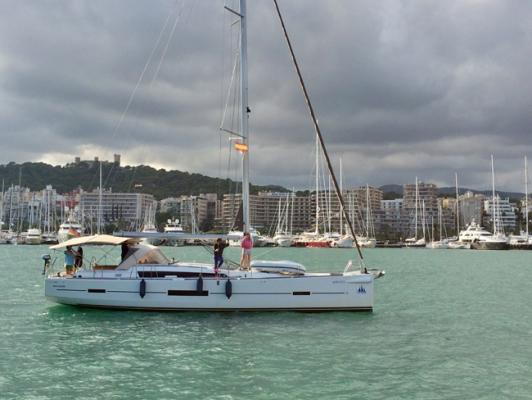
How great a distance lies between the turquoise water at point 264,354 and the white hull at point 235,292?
40cm

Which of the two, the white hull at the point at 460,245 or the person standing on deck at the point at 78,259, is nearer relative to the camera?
the person standing on deck at the point at 78,259

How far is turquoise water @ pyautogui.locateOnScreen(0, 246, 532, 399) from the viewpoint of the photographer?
11672 mm

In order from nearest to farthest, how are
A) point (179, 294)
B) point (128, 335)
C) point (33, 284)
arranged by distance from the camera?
point (128, 335) → point (179, 294) → point (33, 284)

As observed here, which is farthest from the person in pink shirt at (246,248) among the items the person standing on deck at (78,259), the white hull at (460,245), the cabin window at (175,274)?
the white hull at (460,245)

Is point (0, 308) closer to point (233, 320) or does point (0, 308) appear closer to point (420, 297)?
point (233, 320)

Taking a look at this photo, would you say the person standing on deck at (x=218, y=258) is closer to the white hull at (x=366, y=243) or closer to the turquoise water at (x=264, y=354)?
the turquoise water at (x=264, y=354)

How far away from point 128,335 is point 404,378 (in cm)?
887

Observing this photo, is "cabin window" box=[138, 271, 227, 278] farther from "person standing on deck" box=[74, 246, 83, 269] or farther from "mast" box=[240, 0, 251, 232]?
"person standing on deck" box=[74, 246, 83, 269]

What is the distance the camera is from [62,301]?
68.7 feet

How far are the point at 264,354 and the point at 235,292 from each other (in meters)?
5.40

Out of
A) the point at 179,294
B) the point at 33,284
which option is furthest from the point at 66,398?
the point at 33,284

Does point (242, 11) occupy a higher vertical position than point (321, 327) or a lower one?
higher

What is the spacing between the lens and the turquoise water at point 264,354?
11672mm

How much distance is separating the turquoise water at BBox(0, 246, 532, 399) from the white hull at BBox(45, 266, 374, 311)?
40 centimetres
